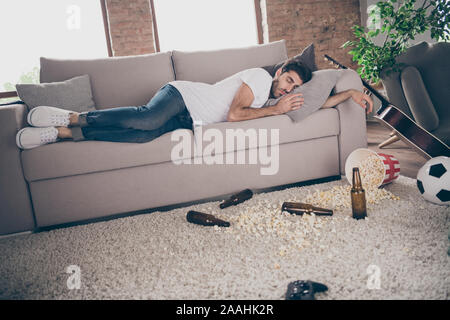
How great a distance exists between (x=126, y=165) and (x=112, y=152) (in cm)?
11

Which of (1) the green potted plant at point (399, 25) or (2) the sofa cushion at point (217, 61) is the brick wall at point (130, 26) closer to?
(2) the sofa cushion at point (217, 61)

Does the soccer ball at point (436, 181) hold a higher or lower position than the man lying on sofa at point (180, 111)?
lower

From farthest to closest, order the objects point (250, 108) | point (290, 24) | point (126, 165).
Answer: point (290, 24) → point (250, 108) → point (126, 165)

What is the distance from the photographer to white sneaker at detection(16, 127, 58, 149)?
178 cm

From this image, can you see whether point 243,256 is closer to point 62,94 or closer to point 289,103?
point 289,103

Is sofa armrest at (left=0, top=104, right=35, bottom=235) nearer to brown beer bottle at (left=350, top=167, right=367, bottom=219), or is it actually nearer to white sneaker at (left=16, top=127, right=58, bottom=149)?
white sneaker at (left=16, top=127, right=58, bottom=149)

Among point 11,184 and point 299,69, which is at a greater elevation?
point 299,69

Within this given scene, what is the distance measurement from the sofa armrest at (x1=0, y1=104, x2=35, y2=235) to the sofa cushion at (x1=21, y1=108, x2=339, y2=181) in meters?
0.05

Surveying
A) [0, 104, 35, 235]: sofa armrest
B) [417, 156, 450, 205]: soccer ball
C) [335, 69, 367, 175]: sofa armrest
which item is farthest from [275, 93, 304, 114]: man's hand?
[0, 104, 35, 235]: sofa armrest

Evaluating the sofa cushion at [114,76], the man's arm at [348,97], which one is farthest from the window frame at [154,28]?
the man's arm at [348,97]

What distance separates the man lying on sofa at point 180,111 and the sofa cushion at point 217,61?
0.47 metres

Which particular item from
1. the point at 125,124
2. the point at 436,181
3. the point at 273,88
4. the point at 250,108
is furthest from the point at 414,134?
the point at 125,124

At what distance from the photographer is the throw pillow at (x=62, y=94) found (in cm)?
212

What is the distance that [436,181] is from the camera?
5.16 feet
